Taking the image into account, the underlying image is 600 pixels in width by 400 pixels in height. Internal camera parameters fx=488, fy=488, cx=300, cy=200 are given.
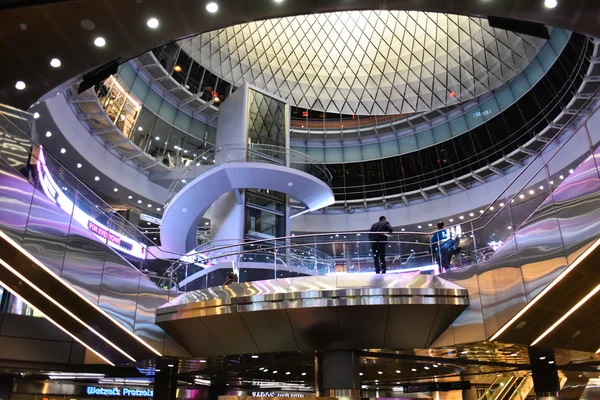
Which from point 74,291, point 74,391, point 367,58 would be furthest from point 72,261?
point 367,58

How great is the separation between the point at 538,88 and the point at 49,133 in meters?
32.1

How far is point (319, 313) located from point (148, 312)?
513 centimetres

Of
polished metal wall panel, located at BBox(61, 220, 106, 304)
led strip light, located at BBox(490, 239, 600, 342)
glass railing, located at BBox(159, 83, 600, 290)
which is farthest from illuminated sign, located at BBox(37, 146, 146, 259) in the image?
led strip light, located at BBox(490, 239, 600, 342)

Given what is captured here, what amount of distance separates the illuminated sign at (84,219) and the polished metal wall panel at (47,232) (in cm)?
38

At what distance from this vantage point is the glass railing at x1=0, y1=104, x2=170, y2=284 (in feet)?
31.3

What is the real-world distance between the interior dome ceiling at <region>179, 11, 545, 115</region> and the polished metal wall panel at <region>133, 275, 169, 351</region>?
24.6 meters

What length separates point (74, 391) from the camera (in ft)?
75.3

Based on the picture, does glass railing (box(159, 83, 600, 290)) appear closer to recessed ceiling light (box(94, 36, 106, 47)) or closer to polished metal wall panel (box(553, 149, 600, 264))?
polished metal wall panel (box(553, 149, 600, 264))

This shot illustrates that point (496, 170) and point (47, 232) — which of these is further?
point (496, 170)

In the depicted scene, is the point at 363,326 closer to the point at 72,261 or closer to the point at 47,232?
the point at 72,261

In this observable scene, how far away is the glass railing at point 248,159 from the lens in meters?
26.1

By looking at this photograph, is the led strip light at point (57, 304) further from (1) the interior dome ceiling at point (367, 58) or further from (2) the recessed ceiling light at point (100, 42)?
(1) the interior dome ceiling at point (367, 58)

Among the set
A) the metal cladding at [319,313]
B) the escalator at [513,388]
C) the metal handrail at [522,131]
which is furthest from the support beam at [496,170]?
the metal cladding at [319,313]

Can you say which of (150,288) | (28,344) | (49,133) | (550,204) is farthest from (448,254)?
(49,133)
